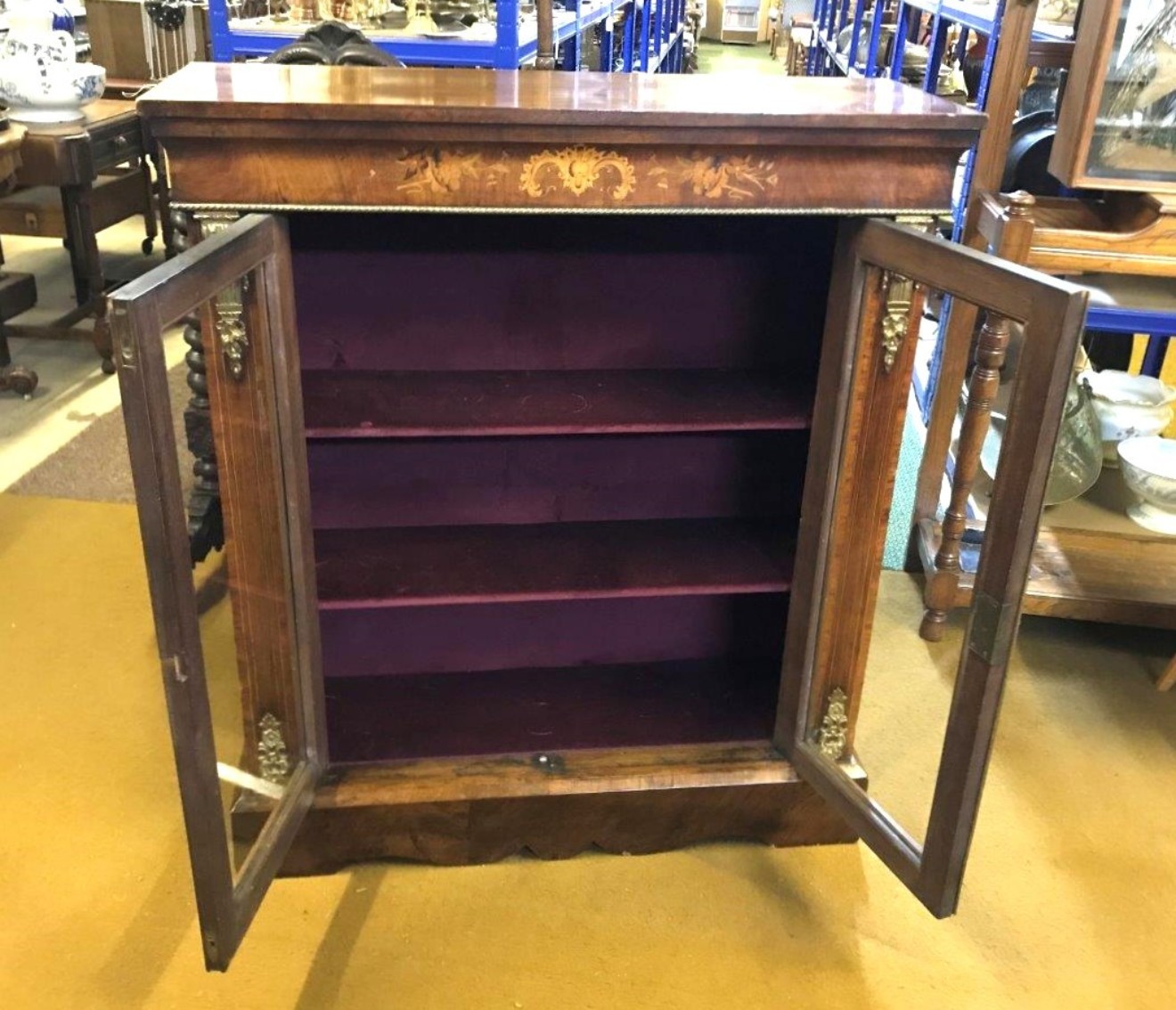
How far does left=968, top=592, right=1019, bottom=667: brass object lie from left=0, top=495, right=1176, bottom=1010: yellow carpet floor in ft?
2.03

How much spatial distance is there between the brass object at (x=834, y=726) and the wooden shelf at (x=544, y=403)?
0.42 metres

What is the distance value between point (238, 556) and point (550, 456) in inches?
21.4

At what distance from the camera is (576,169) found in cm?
131

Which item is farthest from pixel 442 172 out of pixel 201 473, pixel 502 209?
pixel 201 473

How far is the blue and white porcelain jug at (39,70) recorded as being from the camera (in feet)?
10.7

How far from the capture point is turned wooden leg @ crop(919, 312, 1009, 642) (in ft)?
6.68

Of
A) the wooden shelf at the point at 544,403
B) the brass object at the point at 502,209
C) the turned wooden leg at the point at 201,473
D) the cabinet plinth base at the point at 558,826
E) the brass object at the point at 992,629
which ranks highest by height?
the brass object at the point at 502,209

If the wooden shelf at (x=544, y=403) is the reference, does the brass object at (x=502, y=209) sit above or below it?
above

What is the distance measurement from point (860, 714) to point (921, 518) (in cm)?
61

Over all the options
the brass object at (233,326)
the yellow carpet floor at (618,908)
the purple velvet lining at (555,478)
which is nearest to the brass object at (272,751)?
the yellow carpet floor at (618,908)

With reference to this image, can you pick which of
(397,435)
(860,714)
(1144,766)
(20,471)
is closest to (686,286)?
(397,435)

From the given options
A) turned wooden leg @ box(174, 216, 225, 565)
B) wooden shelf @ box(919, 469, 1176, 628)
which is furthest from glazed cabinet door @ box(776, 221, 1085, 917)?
turned wooden leg @ box(174, 216, 225, 565)

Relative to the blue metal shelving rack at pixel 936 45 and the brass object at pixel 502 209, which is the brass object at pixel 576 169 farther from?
the blue metal shelving rack at pixel 936 45

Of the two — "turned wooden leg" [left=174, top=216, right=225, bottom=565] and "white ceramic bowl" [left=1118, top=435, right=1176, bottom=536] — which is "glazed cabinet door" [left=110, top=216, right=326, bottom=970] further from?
"white ceramic bowl" [left=1118, top=435, right=1176, bottom=536]
